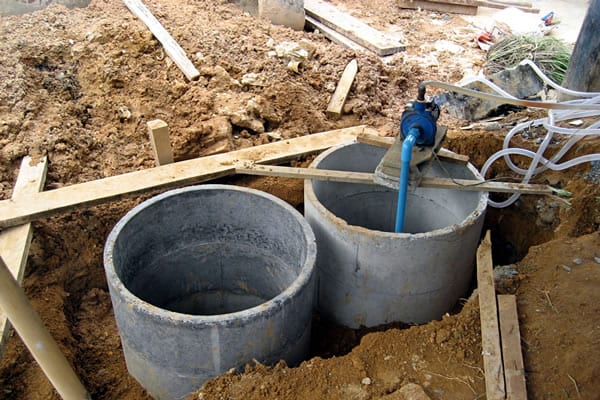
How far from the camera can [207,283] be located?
361cm

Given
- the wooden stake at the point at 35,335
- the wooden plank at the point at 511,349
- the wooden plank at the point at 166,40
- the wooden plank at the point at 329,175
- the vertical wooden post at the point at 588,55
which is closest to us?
the wooden stake at the point at 35,335

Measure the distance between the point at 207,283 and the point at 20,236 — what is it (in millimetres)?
1152

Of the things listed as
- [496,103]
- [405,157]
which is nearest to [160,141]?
[405,157]

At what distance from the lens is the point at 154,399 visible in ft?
9.30

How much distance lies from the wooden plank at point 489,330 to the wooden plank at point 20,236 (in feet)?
7.34

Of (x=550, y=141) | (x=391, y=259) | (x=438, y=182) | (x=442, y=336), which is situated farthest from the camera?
(x=550, y=141)

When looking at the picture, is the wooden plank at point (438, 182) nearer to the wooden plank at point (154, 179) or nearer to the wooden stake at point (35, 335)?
the wooden plank at point (154, 179)

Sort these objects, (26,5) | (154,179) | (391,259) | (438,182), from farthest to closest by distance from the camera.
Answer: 1. (26,5)
2. (154,179)
3. (438,182)
4. (391,259)

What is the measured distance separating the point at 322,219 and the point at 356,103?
74.2 inches

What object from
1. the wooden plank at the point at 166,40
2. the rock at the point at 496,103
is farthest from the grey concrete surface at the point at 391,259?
the wooden plank at the point at 166,40

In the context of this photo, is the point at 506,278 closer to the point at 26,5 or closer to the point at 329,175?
the point at 329,175

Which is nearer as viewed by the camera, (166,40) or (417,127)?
(417,127)

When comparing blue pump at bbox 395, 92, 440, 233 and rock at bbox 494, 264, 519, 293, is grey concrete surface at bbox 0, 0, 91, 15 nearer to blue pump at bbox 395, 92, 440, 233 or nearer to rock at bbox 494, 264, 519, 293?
blue pump at bbox 395, 92, 440, 233

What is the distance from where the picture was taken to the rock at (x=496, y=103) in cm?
459
